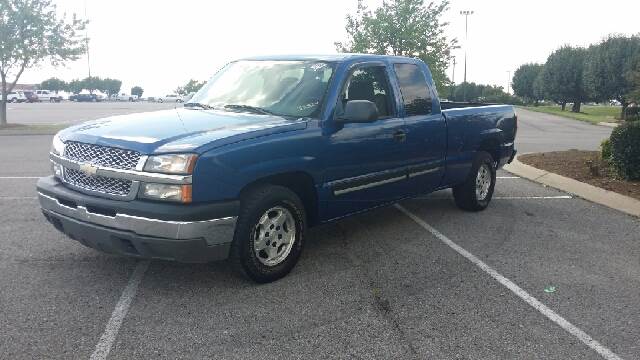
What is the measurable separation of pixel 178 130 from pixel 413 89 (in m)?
2.88

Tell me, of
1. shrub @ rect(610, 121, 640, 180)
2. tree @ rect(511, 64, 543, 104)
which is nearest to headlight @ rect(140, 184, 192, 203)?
shrub @ rect(610, 121, 640, 180)

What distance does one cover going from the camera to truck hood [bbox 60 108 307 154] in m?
3.99

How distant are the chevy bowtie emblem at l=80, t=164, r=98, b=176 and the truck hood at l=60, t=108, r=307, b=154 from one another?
0.19m

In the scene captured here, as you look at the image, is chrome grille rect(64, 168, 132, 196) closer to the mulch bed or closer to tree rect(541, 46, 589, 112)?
the mulch bed

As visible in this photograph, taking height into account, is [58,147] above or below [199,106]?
below

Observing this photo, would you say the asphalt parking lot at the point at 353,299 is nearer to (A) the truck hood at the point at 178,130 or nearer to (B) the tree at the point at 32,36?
(A) the truck hood at the point at 178,130

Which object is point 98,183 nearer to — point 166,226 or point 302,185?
point 166,226

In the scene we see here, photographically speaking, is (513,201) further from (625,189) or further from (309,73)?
(309,73)

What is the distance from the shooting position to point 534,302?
429 cm

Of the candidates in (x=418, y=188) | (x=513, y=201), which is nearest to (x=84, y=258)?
(x=418, y=188)

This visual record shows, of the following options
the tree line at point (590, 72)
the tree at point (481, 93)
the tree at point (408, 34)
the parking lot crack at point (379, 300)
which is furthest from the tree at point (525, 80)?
the parking lot crack at point (379, 300)

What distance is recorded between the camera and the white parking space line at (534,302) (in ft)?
11.7

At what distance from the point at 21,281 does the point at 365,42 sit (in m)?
17.3

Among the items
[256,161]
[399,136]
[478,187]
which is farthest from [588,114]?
[256,161]
